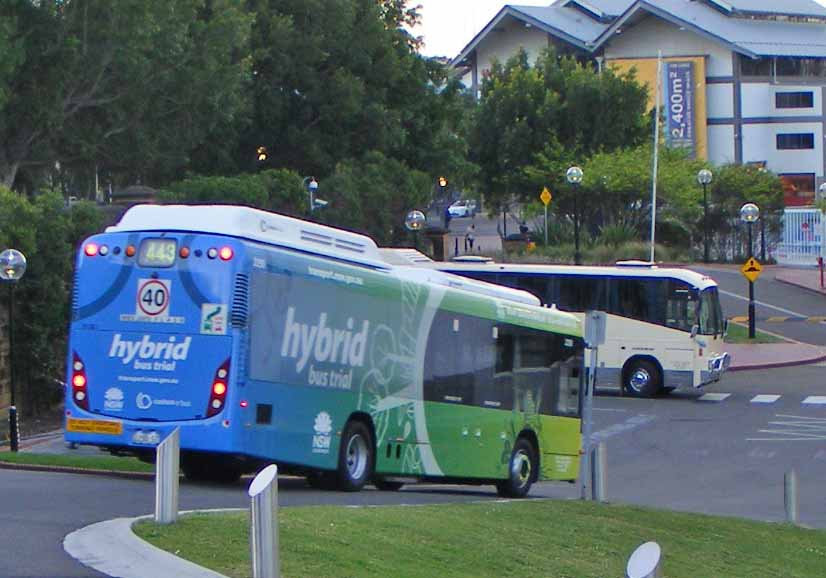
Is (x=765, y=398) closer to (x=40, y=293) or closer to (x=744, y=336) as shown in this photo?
(x=744, y=336)

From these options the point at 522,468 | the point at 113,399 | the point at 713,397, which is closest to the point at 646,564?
the point at 113,399

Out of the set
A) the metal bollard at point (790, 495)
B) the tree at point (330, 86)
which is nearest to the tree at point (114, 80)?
the tree at point (330, 86)

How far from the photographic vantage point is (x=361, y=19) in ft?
176

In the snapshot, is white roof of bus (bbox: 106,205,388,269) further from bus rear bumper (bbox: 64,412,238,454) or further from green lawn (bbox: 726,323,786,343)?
green lawn (bbox: 726,323,786,343)

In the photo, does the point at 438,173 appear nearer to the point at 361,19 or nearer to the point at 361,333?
the point at 361,19

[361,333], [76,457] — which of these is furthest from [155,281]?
[76,457]

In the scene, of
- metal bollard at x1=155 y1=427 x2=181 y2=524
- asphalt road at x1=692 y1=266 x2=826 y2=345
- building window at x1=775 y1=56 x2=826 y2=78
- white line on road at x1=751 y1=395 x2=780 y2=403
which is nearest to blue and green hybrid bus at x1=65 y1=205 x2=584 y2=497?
metal bollard at x1=155 y1=427 x2=181 y2=524

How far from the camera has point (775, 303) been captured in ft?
166

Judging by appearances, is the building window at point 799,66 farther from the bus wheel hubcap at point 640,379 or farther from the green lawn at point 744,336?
the bus wheel hubcap at point 640,379

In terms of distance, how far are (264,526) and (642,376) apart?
26.3 meters

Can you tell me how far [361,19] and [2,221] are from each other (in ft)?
96.3

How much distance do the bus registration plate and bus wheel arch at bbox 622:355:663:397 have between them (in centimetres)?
1987

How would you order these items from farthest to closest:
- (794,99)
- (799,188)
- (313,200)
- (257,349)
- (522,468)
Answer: (799,188)
(794,99)
(313,200)
(522,468)
(257,349)

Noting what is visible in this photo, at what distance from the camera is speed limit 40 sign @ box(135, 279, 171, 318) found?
48.8 ft
